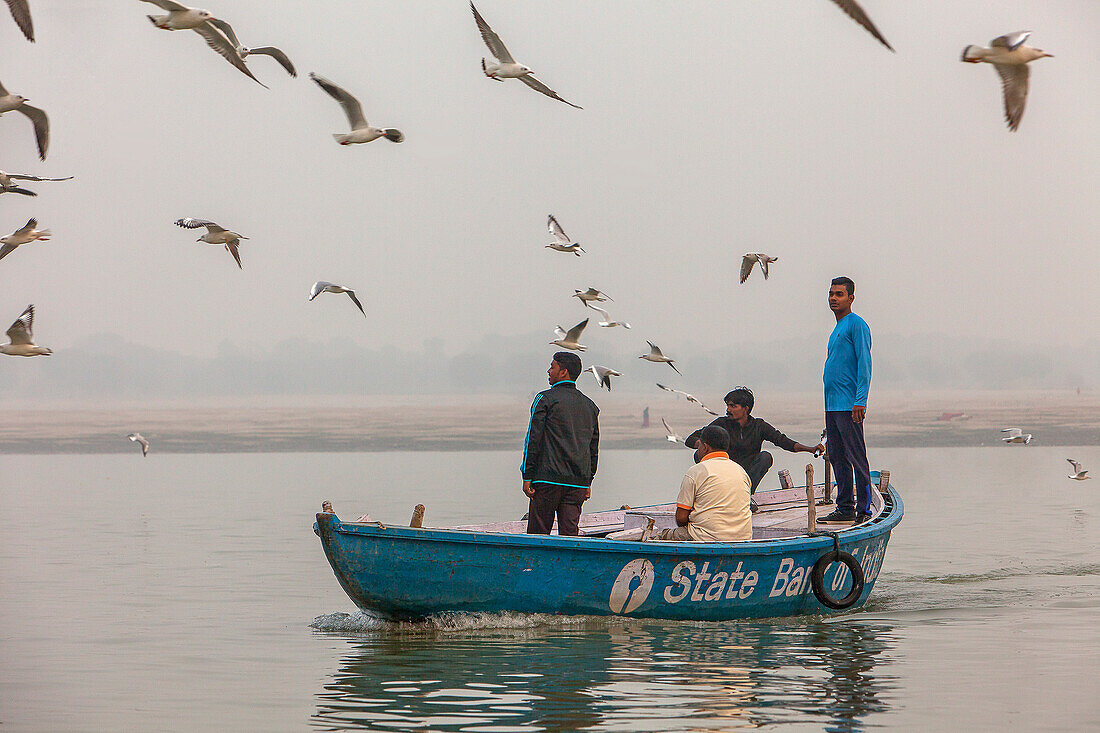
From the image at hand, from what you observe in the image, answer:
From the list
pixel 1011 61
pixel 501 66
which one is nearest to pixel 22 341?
pixel 501 66

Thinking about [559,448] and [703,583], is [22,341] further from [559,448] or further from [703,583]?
[703,583]

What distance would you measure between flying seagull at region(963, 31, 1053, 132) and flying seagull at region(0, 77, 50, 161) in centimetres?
938

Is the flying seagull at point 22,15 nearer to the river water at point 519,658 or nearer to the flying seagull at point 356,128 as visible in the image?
the flying seagull at point 356,128

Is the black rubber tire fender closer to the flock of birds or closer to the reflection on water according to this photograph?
the reflection on water

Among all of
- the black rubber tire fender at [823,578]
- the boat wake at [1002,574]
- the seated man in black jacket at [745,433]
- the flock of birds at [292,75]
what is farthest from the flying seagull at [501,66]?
the boat wake at [1002,574]

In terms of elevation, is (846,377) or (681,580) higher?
(846,377)

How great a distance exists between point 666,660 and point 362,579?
2.76 m

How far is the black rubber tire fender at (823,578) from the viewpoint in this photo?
1334 centimetres

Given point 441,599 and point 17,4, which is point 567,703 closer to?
point 441,599

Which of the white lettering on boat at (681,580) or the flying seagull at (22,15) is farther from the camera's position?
the flying seagull at (22,15)

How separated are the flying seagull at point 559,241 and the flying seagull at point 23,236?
21.1 ft

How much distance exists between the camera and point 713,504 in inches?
496

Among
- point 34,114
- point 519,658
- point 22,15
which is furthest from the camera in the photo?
point 34,114

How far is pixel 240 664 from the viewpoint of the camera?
465 inches
